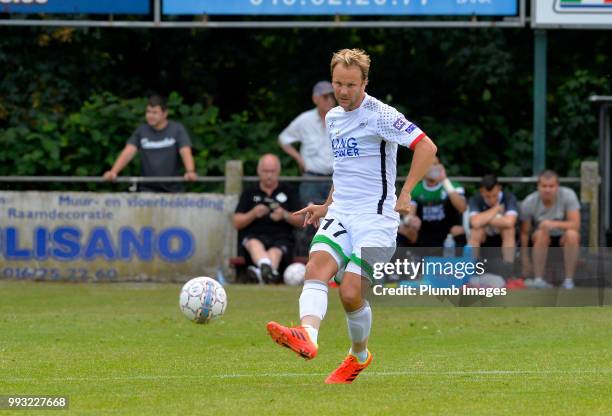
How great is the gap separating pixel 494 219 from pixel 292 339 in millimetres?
8409

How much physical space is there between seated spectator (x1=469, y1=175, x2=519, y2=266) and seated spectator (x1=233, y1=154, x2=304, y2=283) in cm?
209

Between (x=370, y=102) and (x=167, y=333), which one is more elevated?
(x=370, y=102)

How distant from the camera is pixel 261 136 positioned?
63.8 ft

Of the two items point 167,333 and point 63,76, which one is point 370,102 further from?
point 63,76

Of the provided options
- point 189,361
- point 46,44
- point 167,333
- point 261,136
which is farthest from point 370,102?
point 46,44

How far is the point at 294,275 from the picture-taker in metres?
16.7

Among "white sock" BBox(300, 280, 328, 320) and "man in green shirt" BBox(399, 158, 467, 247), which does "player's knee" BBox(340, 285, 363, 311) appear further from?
"man in green shirt" BBox(399, 158, 467, 247)

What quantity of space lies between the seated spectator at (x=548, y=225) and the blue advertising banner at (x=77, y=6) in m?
5.33

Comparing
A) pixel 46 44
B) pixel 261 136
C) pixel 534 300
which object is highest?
pixel 46 44

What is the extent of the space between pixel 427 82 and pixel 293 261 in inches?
212

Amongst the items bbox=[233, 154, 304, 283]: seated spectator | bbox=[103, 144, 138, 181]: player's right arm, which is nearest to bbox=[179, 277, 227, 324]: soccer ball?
bbox=[233, 154, 304, 283]: seated spectator

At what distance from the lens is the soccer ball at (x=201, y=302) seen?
10.9 metres

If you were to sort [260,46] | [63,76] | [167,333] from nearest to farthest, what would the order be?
[167,333], [63,76], [260,46]

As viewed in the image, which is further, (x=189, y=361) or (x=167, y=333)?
(x=167, y=333)
